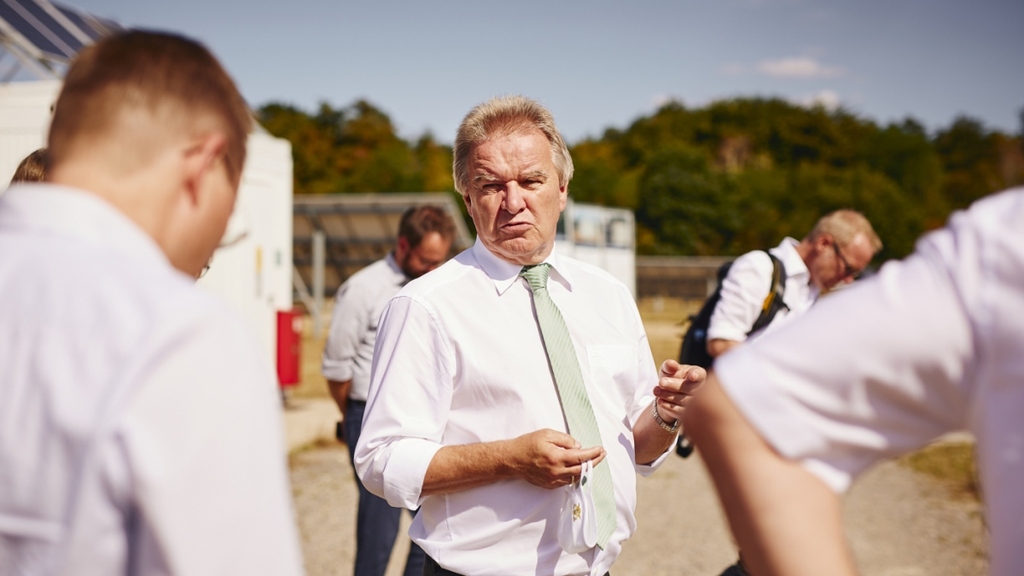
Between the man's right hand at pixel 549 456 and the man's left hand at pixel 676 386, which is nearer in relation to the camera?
the man's right hand at pixel 549 456

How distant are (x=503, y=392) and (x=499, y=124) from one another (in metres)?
0.84

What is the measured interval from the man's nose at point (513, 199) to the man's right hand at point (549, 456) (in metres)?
0.71

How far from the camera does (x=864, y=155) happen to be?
281 ft

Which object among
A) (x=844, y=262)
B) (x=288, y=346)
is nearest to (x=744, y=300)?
(x=844, y=262)

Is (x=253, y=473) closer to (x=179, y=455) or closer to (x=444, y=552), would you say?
(x=179, y=455)

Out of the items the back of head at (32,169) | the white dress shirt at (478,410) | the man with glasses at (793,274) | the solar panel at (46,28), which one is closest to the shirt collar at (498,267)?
the white dress shirt at (478,410)

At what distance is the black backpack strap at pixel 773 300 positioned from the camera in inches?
191

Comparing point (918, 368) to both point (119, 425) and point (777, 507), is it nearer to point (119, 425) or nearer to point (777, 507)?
point (777, 507)

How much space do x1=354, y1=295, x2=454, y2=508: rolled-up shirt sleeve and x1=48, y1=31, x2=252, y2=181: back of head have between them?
4.16ft

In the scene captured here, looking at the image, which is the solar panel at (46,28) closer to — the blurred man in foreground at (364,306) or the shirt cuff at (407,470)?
the blurred man in foreground at (364,306)

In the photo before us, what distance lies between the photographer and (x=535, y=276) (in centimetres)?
253

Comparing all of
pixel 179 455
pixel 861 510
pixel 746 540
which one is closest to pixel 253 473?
pixel 179 455

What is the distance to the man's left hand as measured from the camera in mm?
2279

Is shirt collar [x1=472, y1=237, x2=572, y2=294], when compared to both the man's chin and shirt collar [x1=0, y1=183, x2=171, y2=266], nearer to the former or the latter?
the man's chin
